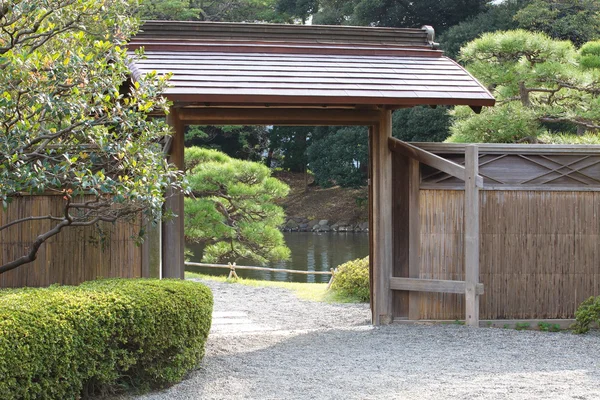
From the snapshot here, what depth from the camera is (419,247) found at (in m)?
7.66

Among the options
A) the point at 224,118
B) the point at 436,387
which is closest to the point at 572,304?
the point at 436,387

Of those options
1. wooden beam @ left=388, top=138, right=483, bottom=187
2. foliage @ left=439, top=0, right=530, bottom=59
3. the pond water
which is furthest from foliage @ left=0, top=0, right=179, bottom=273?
foliage @ left=439, top=0, right=530, bottom=59

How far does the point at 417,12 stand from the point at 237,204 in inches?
660

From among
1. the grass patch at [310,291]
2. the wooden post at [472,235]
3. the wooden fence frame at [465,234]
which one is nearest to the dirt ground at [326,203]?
the grass patch at [310,291]

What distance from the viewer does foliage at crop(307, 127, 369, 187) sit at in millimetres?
28000

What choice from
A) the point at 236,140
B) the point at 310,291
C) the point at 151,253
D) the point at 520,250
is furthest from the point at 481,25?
the point at 151,253

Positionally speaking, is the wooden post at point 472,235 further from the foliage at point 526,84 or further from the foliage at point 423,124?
the foliage at point 423,124

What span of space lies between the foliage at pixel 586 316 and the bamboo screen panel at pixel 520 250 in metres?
0.45

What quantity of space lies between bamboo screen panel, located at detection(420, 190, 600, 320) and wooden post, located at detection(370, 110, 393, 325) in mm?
348

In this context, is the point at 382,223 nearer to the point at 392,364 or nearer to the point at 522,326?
the point at 522,326

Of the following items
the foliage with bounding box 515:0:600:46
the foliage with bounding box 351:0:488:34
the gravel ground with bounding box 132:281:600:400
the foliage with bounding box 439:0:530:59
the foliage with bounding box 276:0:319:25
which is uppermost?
the foliage with bounding box 276:0:319:25

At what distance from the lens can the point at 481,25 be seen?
960 inches

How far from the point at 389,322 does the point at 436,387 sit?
2.67 meters

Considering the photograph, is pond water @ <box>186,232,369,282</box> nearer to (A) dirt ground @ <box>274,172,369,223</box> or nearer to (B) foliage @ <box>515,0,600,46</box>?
(A) dirt ground @ <box>274,172,369,223</box>
